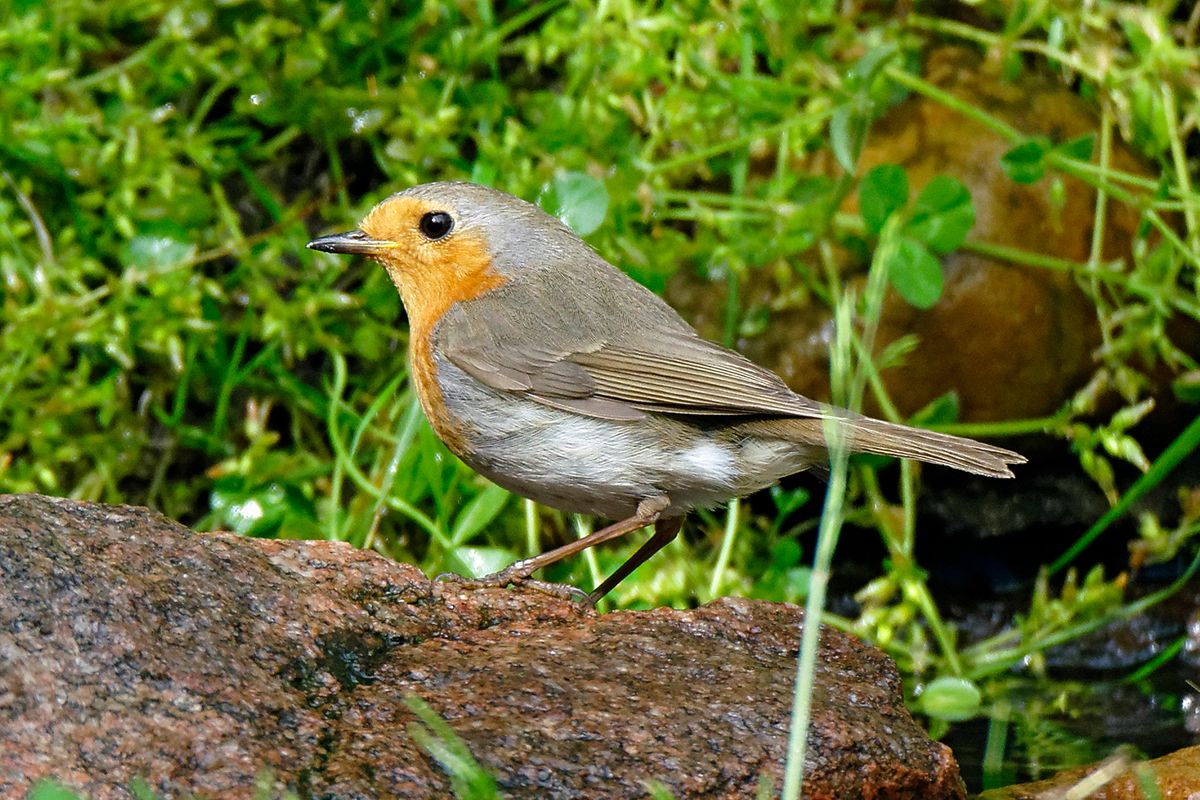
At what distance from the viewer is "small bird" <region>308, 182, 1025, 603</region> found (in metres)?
4.00

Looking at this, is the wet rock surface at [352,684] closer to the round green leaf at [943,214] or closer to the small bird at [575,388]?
the small bird at [575,388]

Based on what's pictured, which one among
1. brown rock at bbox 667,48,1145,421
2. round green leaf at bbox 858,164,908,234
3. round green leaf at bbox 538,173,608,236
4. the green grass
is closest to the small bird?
round green leaf at bbox 538,173,608,236

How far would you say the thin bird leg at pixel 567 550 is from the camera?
379cm

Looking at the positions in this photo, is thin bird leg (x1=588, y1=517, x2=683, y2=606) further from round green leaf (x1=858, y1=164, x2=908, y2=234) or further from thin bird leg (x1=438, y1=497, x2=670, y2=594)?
round green leaf (x1=858, y1=164, x2=908, y2=234)

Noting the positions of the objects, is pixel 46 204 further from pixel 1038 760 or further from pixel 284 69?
pixel 1038 760

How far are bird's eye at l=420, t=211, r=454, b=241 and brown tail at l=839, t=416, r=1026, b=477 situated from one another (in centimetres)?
139

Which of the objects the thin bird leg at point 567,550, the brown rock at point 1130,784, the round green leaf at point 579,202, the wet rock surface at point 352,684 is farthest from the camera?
the round green leaf at point 579,202

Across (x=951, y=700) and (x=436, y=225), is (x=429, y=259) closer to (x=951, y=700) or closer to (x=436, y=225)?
(x=436, y=225)

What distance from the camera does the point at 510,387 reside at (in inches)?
163

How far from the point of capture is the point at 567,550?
4105 millimetres

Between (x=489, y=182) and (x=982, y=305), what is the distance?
189 cm

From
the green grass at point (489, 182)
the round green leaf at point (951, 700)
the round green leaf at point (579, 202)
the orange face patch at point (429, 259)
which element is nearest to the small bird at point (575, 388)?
the orange face patch at point (429, 259)

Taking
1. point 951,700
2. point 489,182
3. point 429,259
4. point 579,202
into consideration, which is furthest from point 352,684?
point 489,182

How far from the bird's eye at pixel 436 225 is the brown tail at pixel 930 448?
4.57 ft
